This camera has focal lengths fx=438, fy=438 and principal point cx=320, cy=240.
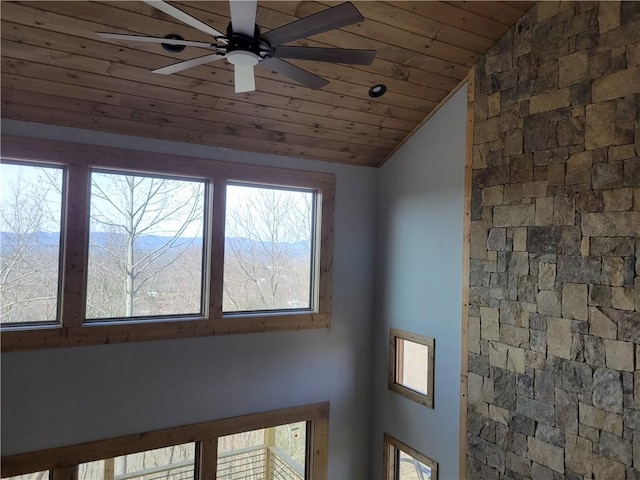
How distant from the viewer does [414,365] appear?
4891mm

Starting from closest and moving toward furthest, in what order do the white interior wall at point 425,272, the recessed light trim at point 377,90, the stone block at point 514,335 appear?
1. the stone block at point 514,335
2. the recessed light trim at point 377,90
3. the white interior wall at point 425,272

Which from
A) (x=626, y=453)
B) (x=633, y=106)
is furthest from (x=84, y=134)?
(x=626, y=453)

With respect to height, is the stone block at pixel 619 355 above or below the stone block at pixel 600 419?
above

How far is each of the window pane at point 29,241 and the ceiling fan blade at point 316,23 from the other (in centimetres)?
276

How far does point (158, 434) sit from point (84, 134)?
9.46ft

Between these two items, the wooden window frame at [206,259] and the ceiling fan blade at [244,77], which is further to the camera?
the wooden window frame at [206,259]

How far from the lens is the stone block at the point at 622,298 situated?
9.80 feet

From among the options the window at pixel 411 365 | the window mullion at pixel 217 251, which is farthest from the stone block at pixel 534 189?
the window mullion at pixel 217 251

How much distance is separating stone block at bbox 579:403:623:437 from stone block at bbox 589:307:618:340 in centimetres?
54

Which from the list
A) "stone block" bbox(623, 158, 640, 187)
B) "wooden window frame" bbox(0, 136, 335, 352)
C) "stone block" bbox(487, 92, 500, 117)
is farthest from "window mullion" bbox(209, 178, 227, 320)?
"stone block" bbox(623, 158, 640, 187)

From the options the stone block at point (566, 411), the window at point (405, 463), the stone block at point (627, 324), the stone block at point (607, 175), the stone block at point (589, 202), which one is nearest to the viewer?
the stone block at point (627, 324)

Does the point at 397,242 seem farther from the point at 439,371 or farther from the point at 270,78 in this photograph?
the point at 270,78

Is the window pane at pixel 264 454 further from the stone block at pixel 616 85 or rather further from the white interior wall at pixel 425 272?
the stone block at pixel 616 85

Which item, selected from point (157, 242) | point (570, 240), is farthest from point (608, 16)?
point (157, 242)
